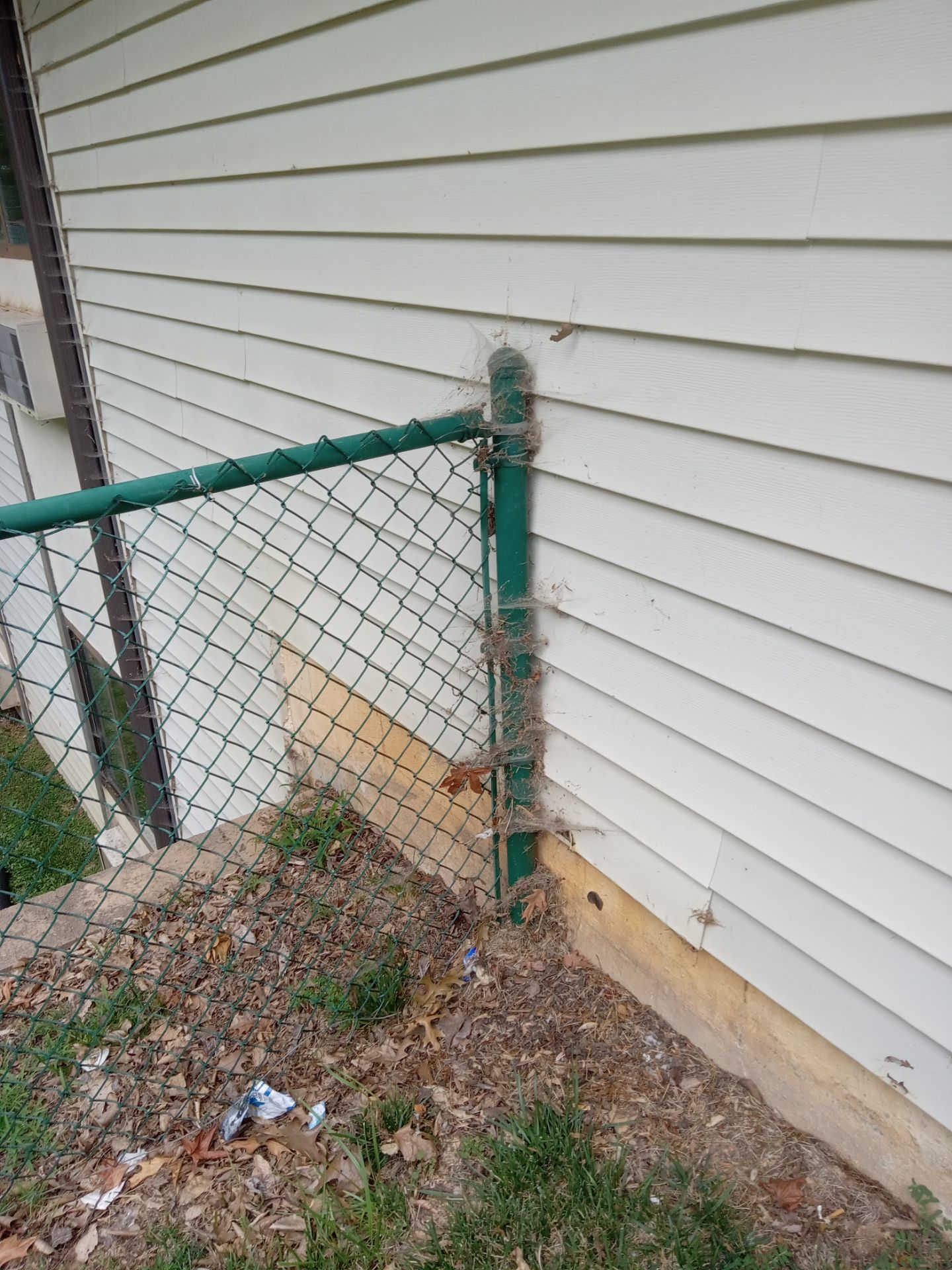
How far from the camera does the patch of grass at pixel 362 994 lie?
8.18ft

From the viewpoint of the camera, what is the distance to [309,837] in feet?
10.7

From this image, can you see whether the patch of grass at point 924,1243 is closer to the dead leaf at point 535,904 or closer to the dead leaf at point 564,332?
the dead leaf at point 535,904

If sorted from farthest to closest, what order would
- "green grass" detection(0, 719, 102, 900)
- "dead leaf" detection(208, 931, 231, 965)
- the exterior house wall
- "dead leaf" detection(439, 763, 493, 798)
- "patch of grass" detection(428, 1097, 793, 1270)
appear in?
"green grass" detection(0, 719, 102, 900) < "dead leaf" detection(208, 931, 231, 965) < "dead leaf" detection(439, 763, 493, 798) < "patch of grass" detection(428, 1097, 793, 1270) < the exterior house wall

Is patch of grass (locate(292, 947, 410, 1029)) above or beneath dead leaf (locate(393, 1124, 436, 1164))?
beneath

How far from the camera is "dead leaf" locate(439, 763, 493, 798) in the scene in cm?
247

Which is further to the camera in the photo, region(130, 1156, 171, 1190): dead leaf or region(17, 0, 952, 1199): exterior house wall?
region(130, 1156, 171, 1190): dead leaf

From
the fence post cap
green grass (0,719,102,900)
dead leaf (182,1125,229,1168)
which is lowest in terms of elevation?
green grass (0,719,102,900)

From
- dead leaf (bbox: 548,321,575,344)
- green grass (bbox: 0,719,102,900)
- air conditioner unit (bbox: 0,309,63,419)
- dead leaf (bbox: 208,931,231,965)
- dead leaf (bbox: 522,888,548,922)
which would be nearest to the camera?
dead leaf (bbox: 548,321,575,344)

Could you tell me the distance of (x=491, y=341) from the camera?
2.20 m

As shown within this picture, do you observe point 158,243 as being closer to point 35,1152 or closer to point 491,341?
point 491,341

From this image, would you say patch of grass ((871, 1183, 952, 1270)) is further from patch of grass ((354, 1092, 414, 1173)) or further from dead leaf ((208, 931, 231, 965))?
dead leaf ((208, 931, 231, 965))

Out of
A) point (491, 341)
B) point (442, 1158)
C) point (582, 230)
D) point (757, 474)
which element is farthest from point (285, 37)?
point (442, 1158)

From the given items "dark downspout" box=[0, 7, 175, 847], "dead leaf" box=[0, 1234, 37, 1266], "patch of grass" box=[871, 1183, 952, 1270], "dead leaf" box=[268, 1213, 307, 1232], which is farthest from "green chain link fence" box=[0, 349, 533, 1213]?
"dark downspout" box=[0, 7, 175, 847]

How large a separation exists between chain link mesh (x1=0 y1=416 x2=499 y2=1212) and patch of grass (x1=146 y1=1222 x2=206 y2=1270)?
292 millimetres
